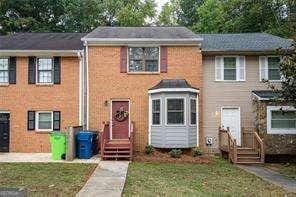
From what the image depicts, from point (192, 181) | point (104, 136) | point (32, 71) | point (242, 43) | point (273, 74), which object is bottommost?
point (192, 181)

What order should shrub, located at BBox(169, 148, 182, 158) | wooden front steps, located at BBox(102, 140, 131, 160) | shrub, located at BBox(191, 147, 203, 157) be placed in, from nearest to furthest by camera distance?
wooden front steps, located at BBox(102, 140, 131, 160) → shrub, located at BBox(169, 148, 182, 158) → shrub, located at BBox(191, 147, 203, 157)

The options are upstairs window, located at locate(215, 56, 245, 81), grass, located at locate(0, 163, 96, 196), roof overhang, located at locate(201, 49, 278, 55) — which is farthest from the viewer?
upstairs window, located at locate(215, 56, 245, 81)

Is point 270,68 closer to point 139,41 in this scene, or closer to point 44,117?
point 139,41

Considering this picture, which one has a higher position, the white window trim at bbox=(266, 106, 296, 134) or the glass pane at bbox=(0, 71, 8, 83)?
the glass pane at bbox=(0, 71, 8, 83)

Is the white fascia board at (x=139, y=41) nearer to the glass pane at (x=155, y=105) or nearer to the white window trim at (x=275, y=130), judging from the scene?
the glass pane at (x=155, y=105)

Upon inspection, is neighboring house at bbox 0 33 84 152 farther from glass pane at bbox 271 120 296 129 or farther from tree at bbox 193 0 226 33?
tree at bbox 193 0 226 33

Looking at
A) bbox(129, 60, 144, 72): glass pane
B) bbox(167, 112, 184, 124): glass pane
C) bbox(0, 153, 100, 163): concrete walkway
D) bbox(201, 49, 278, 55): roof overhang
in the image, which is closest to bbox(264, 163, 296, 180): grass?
bbox(167, 112, 184, 124): glass pane

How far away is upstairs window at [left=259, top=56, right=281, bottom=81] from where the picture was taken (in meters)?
24.8

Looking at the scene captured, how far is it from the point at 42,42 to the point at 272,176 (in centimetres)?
1524

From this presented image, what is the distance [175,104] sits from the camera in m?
23.2

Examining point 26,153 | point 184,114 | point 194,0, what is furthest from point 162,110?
point 194,0

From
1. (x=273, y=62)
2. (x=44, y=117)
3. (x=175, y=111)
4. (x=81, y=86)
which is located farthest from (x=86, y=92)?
(x=273, y=62)

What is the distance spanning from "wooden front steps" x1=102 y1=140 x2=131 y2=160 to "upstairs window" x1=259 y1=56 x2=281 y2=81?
831cm

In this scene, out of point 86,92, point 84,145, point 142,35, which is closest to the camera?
point 84,145
